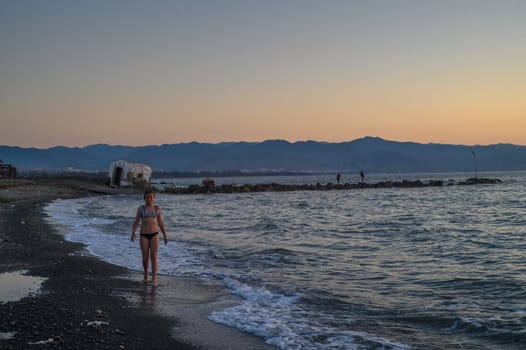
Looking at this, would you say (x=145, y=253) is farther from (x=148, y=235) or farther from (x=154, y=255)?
(x=148, y=235)

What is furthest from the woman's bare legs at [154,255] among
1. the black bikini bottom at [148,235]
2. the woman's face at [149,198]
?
the woman's face at [149,198]

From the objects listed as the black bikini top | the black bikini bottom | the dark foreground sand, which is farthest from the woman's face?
the dark foreground sand

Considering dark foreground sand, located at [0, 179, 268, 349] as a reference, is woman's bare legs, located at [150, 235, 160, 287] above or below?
above

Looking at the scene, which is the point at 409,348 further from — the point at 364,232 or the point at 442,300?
the point at 364,232

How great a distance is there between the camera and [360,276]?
10.5 metres

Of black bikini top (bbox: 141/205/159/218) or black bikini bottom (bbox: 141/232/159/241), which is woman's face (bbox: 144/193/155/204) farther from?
black bikini bottom (bbox: 141/232/159/241)

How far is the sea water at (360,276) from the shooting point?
670 centimetres

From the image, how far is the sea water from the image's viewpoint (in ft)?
22.0

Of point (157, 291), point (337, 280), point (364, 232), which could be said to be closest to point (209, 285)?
point (157, 291)

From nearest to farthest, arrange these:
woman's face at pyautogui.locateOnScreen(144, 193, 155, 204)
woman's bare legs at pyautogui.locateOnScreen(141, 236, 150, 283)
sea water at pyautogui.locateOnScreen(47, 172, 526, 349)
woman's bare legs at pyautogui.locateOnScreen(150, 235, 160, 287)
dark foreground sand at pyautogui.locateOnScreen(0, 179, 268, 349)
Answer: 1. dark foreground sand at pyautogui.locateOnScreen(0, 179, 268, 349)
2. sea water at pyautogui.locateOnScreen(47, 172, 526, 349)
3. woman's bare legs at pyautogui.locateOnScreen(150, 235, 160, 287)
4. woman's bare legs at pyautogui.locateOnScreen(141, 236, 150, 283)
5. woman's face at pyautogui.locateOnScreen(144, 193, 155, 204)

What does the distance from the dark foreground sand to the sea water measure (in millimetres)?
563

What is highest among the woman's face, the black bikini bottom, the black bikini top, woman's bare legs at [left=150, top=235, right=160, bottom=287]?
the woman's face

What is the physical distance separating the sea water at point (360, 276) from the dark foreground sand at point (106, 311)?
1.85ft

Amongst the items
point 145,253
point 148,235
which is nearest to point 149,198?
point 148,235
